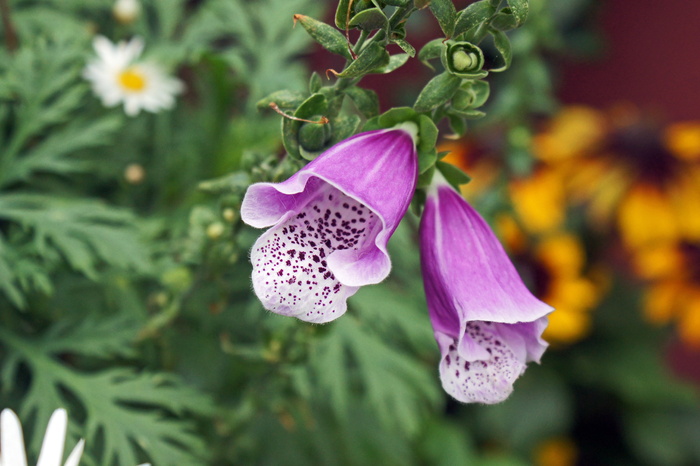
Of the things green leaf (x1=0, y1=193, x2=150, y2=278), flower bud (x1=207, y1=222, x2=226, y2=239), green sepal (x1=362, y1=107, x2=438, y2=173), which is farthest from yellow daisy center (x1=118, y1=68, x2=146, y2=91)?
green sepal (x1=362, y1=107, x2=438, y2=173)

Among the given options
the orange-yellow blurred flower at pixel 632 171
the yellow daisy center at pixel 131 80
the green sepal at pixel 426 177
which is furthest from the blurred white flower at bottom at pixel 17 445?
the orange-yellow blurred flower at pixel 632 171

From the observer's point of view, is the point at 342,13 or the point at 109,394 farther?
the point at 109,394

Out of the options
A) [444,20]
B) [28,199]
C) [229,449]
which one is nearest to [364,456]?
[229,449]

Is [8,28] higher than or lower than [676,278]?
higher

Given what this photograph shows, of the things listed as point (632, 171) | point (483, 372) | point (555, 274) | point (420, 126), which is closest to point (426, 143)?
point (420, 126)

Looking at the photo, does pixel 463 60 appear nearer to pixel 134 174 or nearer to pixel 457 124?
pixel 457 124

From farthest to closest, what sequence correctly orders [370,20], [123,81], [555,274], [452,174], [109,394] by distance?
[555,274], [123,81], [109,394], [452,174], [370,20]

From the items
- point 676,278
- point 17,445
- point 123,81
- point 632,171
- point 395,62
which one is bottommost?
point 676,278
